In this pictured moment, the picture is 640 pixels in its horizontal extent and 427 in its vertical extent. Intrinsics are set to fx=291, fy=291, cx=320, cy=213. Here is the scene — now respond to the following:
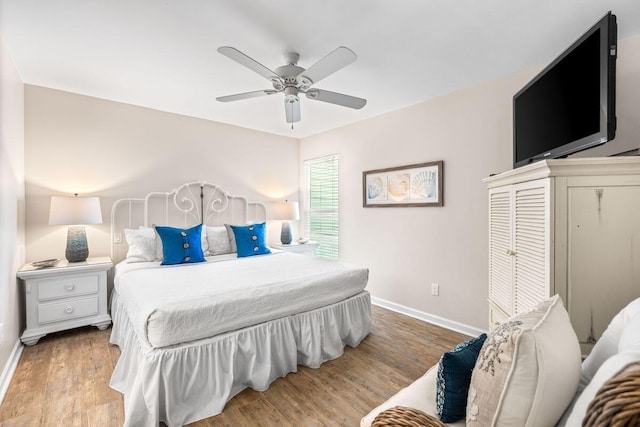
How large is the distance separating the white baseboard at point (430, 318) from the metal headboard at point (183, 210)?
7.46 ft

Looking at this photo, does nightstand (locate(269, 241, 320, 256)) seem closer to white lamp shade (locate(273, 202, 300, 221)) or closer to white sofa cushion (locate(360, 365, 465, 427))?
white lamp shade (locate(273, 202, 300, 221))

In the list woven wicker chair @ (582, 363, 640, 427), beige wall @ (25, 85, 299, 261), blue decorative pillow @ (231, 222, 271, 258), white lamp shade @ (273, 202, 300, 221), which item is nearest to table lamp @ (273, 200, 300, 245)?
white lamp shade @ (273, 202, 300, 221)

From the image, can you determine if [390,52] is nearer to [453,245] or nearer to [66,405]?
[453,245]

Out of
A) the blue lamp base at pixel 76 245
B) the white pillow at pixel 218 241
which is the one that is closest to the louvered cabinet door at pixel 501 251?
the white pillow at pixel 218 241

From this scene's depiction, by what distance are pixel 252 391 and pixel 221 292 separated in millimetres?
760

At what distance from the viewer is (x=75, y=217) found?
113 inches

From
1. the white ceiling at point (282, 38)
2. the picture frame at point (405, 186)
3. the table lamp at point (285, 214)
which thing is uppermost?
the white ceiling at point (282, 38)

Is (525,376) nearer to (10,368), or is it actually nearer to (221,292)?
(221,292)

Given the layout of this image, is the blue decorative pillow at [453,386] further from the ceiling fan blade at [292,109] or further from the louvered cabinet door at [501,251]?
the ceiling fan blade at [292,109]

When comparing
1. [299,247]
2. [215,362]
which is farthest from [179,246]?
[299,247]

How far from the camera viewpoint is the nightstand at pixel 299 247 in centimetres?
439

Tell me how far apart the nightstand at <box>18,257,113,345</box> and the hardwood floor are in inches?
6.2

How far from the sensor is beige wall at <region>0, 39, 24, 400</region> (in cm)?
212

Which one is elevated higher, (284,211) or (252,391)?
(284,211)
